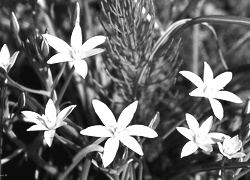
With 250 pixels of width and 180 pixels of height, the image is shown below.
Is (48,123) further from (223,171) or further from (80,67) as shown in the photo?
(223,171)

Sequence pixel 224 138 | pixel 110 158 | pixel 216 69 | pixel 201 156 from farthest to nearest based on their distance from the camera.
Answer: pixel 216 69
pixel 201 156
pixel 224 138
pixel 110 158

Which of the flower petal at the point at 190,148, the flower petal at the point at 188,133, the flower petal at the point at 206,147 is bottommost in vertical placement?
the flower petal at the point at 206,147

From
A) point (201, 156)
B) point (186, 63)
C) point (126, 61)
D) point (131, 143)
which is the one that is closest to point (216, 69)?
point (186, 63)

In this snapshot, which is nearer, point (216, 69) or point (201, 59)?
point (216, 69)

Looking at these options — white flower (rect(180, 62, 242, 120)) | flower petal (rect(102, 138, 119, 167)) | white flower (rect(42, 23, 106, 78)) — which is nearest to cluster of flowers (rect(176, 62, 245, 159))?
white flower (rect(180, 62, 242, 120))

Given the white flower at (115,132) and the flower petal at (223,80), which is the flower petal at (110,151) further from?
the flower petal at (223,80)

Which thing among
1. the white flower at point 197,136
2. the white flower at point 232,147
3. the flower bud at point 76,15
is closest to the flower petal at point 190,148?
the white flower at point 197,136

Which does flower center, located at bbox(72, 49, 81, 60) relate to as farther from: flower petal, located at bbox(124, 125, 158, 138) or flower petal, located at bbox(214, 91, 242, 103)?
flower petal, located at bbox(214, 91, 242, 103)

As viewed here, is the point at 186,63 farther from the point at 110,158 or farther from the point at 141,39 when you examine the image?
the point at 110,158
